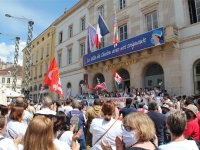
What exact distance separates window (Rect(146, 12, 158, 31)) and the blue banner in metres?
1.87

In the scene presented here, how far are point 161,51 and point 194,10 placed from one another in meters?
3.41

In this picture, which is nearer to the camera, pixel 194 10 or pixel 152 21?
pixel 194 10

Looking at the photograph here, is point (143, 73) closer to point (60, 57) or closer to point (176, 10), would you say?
point (176, 10)

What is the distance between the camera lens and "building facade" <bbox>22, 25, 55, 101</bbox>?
29.6 meters

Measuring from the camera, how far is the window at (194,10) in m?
12.3

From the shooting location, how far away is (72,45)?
2395 cm

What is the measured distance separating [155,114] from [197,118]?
838 millimetres

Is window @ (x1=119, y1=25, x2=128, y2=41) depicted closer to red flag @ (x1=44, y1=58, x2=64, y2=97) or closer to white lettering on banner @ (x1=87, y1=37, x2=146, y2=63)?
white lettering on banner @ (x1=87, y1=37, x2=146, y2=63)

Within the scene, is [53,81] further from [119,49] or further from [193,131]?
[193,131]

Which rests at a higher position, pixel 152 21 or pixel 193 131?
pixel 152 21

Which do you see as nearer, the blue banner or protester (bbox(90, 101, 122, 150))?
protester (bbox(90, 101, 122, 150))

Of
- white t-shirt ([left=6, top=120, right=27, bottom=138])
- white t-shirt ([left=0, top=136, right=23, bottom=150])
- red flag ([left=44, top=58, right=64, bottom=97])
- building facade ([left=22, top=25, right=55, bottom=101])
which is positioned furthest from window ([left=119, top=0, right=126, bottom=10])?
white t-shirt ([left=0, top=136, right=23, bottom=150])

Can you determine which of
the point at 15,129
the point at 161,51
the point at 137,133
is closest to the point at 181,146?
the point at 137,133

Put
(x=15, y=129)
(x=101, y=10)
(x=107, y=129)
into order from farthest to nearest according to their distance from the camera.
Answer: (x=101, y=10) < (x=15, y=129) < (x=107, y=129)
